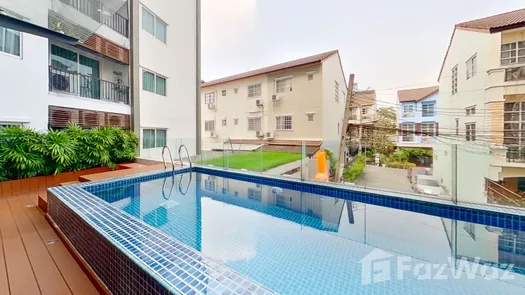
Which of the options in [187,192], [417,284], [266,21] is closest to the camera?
[417,284]

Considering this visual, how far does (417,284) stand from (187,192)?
4.65 metres

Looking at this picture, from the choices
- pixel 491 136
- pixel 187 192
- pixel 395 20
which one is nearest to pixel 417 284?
pixel 187 192

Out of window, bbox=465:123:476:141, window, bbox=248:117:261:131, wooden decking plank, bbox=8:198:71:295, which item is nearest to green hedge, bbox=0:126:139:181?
wooden decking plank, bbox=8:198:71:295

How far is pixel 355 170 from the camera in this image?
5.35 meters

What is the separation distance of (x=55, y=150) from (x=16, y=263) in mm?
3984

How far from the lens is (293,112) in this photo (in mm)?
14578

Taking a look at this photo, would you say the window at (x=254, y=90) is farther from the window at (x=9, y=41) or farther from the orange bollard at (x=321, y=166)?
the window at (x=9, y=41)

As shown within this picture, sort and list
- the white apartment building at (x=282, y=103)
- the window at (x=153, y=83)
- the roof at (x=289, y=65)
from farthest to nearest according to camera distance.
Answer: the white apartment building at (x=282, y=103) < the roof at (x=289, y=65) < the window at (x=153, y=83)

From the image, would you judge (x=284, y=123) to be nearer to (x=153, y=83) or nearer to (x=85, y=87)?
(x=153, y=83)

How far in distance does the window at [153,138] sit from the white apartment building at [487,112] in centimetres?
933

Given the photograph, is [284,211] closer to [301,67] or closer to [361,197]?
[361,197]

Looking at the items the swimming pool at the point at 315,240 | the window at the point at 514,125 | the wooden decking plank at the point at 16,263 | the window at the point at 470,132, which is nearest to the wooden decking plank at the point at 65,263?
the wooden decking plank at the point at 16,263

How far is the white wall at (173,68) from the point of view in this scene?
9.31 metres

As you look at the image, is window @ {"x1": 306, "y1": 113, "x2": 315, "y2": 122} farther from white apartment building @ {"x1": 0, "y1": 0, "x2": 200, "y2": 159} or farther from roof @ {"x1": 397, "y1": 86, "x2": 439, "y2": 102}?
roof @ {"x1": 397, "y1": 86, "x2": 439, "y2": 102}
